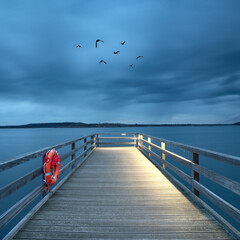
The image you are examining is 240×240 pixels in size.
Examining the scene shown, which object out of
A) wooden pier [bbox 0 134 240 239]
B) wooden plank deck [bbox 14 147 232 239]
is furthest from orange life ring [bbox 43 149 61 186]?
wooden plank deck [bbox 14 147 232 239]

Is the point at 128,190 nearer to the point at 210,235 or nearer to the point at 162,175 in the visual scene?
the point at 162,175

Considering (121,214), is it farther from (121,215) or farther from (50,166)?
(50,166)

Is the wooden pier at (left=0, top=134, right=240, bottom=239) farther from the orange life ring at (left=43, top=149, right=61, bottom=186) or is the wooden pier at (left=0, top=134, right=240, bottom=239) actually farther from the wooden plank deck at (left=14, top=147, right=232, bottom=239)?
the orange life ring at (left=43, top=149, right=61, bottom=186)

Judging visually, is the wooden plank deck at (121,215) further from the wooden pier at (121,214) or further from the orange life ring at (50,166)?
the orange life ring at (50,166)

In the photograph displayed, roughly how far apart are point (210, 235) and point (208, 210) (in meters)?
0.63

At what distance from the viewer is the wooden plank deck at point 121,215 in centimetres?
242

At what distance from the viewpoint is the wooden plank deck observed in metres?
2.42

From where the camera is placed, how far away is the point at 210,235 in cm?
238

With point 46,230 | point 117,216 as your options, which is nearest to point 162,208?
point 117,216

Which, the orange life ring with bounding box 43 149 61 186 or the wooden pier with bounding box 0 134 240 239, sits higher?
the orange life ring with bounding box 43 149 61 186


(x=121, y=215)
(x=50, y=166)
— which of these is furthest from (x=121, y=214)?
(x=50, y=166)

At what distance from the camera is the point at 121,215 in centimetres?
290

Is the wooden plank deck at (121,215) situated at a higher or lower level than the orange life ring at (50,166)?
lower

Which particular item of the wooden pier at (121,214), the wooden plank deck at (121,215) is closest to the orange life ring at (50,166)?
the wooden pier at (121,214)
